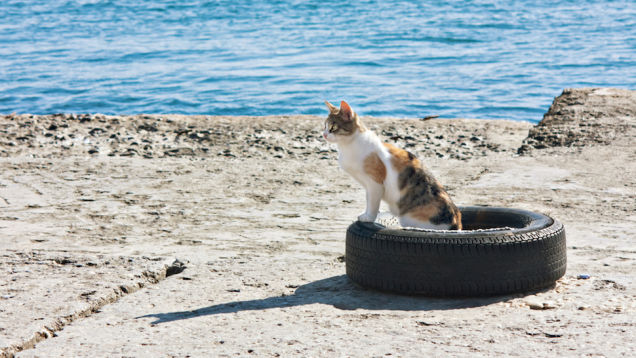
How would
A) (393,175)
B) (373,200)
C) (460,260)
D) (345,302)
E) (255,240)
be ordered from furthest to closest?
1. (255,240)
2. (373,200)
3. (393,175)
4. (345,302)
5. (460,260)

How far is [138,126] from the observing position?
10.0 m

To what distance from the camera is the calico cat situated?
4.57 m

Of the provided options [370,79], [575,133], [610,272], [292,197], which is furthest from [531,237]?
[370,79]

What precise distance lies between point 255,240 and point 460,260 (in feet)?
6.69

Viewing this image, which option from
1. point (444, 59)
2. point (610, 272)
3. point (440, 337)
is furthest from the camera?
point (444, 59)

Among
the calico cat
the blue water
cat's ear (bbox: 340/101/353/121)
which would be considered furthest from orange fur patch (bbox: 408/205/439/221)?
the blue water

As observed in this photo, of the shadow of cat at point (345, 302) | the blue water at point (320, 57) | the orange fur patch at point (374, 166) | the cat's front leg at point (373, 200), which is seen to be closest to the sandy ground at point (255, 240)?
the shadow of cat at point (345, 302)

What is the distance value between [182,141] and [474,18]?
18652 mm

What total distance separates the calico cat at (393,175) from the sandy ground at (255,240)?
526 mm

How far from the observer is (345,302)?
14.4ft

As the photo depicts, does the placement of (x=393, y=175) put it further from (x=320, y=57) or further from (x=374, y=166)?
(x=320, y=57)

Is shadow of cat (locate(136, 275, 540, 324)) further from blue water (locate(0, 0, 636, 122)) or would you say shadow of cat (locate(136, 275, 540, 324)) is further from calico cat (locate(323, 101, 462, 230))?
blue water (locate(0, 0, 636, 122))

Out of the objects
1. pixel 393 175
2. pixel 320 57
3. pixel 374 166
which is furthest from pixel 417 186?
pixel 320 57

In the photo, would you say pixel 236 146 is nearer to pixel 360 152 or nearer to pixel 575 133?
pixel 575 133
